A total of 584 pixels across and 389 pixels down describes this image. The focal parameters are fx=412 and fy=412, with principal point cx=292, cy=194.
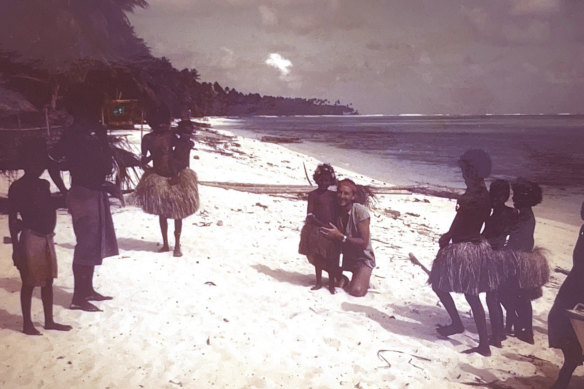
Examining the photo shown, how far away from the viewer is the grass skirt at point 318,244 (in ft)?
12.8

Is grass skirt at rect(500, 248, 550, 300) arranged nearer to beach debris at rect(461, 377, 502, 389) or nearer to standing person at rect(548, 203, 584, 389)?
standing person at rect(548, 203, 584, 389)

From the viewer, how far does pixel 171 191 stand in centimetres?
404

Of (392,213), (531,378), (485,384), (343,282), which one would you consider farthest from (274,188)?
(531,378)

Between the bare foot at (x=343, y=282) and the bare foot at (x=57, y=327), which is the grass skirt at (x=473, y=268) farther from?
the bare foot at (x=57, y=327)

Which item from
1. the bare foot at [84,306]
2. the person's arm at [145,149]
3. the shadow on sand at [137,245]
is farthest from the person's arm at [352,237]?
the bare foot at [84,306]

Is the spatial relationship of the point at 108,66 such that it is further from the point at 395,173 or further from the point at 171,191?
the point at 395,173

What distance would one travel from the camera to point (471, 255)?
9.75 ft

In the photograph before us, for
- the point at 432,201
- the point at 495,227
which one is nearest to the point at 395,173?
the point at 432,201

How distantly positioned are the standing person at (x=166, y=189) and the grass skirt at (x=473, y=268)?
2.38m

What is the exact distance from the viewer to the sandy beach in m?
2.57

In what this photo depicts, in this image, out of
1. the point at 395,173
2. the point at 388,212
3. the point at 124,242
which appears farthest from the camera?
the point at 395,173

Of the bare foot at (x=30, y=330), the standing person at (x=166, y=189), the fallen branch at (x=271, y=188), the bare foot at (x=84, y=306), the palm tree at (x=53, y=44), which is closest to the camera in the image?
the bare foot at (x=30, y=330)

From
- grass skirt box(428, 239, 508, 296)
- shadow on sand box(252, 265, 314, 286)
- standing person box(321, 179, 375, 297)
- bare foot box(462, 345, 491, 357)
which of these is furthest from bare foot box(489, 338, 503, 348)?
shadow on sand box(252, 265, 314, 286)

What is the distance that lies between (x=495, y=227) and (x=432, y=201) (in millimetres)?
2819
